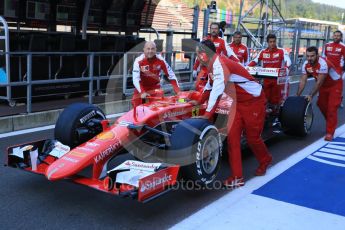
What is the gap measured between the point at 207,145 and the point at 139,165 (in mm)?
911

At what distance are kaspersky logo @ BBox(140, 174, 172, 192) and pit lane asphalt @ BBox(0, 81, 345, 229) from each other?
37 centimetres

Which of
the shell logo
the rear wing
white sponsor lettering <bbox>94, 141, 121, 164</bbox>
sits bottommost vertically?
white sponsor lettering <bbox>94, 141, 121, 164</bbox>

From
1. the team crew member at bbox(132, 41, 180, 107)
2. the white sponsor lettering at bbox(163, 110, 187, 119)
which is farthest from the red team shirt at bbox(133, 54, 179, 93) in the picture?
the white sponsor lettering at bbox(163, 110, 187, 119)

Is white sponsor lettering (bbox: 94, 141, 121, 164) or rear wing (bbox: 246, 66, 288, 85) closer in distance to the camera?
white sponsor lettering (bbox: 94, 141, 121, 164)

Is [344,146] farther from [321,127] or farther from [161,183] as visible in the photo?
[161,183]

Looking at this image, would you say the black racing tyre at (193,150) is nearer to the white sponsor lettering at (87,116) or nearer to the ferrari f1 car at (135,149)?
the ferrari f1 car at (135,149)

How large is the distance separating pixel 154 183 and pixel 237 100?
1.75m

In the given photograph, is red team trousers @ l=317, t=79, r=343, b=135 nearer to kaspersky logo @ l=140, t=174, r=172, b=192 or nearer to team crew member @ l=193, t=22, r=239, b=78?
team crew member @ l=193, t=22, r=239, b=78

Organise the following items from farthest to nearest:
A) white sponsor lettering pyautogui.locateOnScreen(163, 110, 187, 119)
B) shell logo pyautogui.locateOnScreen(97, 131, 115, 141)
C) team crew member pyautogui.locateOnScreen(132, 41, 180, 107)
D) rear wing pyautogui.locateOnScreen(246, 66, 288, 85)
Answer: rear wing pyautogui.locateOnScreen(246, 66, 288, 85), team crew member pyautogui.locateOnScreen(132, 41, 180, 107), white sponsor lettering pyautogui.locateOnScreen(163, 110, 187, 119), shell logo pyautogui.locateOnScreen(97, 131, 115, 141)

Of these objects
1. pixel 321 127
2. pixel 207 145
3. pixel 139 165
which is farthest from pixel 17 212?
pixel 321 127

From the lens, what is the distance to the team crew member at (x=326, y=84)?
→ 7297mm

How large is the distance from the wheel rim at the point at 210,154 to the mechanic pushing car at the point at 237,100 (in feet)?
0.88

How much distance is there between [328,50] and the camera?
11164mm

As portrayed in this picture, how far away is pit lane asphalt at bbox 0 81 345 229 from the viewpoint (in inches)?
157
